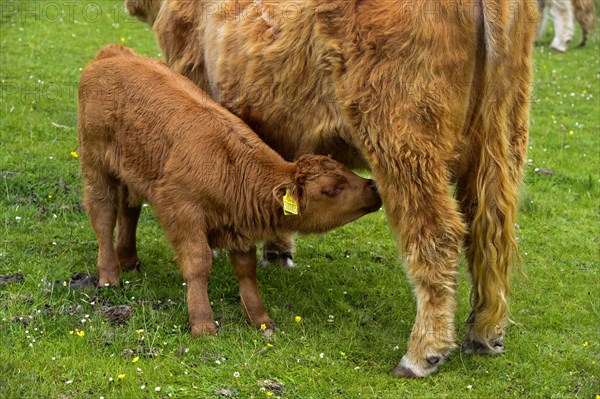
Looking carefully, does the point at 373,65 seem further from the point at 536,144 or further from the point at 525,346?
the point at 536,144

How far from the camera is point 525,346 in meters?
5.55

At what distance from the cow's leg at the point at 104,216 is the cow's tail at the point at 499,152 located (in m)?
2.37

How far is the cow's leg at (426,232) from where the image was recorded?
4.86 metres

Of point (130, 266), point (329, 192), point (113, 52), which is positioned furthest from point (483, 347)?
point (113, 52)

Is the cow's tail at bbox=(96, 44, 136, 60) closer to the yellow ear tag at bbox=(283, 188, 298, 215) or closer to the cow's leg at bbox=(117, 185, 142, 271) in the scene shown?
the cow's leg at bbox=(117, 185, 142, 271)

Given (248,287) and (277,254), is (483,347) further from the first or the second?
(277,254)

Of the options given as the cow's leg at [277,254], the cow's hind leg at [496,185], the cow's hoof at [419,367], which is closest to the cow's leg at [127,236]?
the cow's leg at [277,254]

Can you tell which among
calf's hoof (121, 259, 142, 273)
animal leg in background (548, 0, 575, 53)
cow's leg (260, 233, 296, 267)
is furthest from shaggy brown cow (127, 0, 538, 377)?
animal leg in background (548, 0, 575, 53)

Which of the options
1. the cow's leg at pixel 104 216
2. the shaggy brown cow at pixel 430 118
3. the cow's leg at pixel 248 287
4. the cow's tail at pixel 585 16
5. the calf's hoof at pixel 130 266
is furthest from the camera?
the cow's tail at pixel 585 16

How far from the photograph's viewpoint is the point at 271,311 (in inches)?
230

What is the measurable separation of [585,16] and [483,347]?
10.8 m

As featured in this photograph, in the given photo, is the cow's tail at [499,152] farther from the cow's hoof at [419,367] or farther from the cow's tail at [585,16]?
the cow's tail at [585,16]

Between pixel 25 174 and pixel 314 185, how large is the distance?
3337 mm

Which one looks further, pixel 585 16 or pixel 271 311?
pixel 585 16
